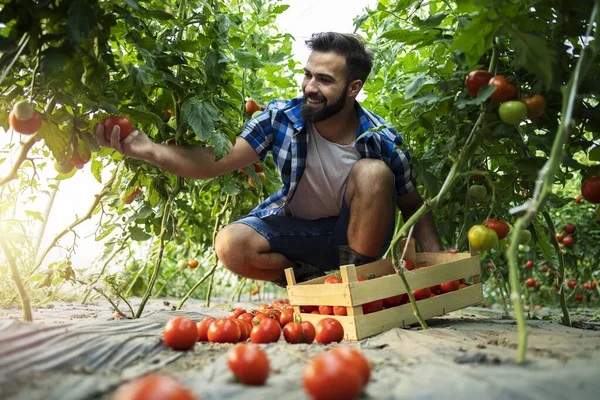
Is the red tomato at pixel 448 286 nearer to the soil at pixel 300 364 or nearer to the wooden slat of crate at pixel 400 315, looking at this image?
the wooden slat of crate at pixel 400 315

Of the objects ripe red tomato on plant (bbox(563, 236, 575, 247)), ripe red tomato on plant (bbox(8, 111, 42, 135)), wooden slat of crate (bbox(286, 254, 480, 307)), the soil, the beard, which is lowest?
the soil

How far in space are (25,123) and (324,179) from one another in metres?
1.58

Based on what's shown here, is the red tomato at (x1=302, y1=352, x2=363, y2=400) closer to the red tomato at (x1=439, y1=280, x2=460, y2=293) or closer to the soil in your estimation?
the soil

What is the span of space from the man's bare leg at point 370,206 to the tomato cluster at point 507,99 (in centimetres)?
83

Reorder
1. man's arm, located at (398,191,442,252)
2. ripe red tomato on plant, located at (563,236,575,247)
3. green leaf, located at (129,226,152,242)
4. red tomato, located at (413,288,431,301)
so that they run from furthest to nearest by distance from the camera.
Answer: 1. ripe red tomato on plant, located at (563,236,575,247)
2. green leaf, located at (129,226,152,242)
3. man's arm, located at (398,191,442,252)
4. red tomato, located at (413,288,431,301)

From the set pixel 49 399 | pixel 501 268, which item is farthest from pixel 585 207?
pixel 49 399

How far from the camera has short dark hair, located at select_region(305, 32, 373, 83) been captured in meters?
3.00

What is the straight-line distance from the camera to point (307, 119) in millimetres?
2855

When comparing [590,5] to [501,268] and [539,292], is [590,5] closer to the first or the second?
[501,268]

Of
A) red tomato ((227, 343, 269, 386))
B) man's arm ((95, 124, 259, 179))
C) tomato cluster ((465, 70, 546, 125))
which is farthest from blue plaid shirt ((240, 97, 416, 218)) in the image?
red tomato ((227, 343, 269, 386))

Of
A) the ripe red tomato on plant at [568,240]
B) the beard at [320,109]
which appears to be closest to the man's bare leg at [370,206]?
the beard at [320,109]

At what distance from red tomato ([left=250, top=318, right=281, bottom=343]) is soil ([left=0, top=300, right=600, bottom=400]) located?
13cm

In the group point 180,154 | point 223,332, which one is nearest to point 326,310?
point 223,332

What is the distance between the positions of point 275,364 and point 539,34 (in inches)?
56.7
